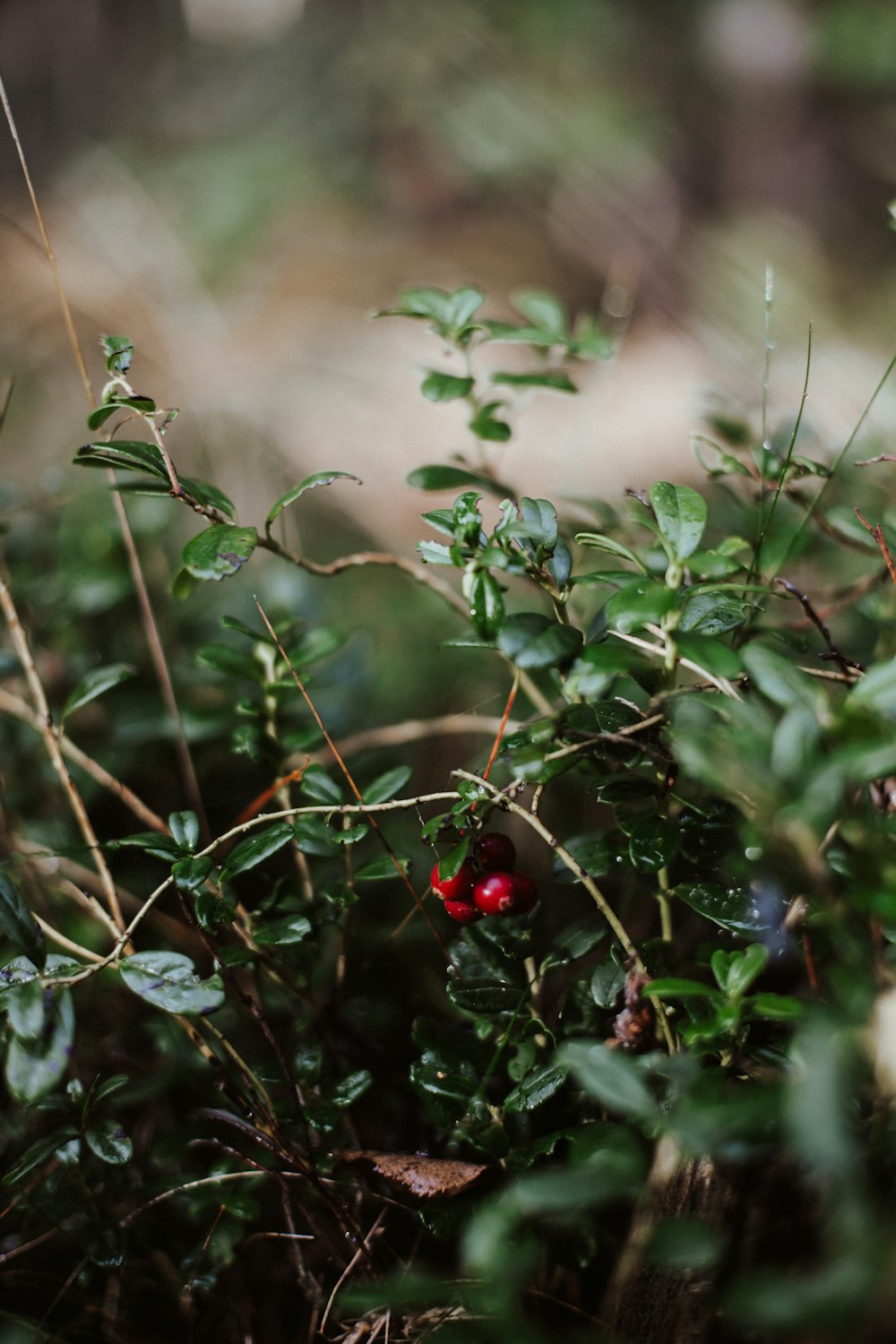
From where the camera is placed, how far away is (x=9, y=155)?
397 centimetres

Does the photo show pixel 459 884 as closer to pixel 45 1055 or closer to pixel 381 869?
pixel 381 869

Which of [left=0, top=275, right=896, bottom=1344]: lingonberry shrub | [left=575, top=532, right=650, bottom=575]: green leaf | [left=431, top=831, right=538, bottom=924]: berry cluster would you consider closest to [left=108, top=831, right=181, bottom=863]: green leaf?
[left=0, top=275, right=896, bottom=1344]: lingonberry shrub

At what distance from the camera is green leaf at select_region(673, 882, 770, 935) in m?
0.65

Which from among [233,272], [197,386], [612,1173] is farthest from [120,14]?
[612,1173]

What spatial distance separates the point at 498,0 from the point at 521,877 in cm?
465

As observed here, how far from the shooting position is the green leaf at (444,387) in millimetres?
849

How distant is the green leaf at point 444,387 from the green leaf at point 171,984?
0.56 meters

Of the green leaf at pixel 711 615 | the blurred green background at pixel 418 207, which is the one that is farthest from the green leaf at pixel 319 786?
the blurred green background at pixel 418 207

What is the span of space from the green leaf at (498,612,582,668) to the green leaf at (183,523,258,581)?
24 cm

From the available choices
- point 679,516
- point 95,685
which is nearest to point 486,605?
point 679,516

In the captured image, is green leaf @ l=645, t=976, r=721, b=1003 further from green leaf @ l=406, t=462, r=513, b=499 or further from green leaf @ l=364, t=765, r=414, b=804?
green leaf @ l=406, t=462, r=513, b=499

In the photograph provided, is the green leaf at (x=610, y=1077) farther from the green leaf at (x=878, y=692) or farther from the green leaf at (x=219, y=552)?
the green leaf at (x=219, y=552)

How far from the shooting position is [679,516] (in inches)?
26.1

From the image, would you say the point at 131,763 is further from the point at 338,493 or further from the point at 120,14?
the point at 120,14
